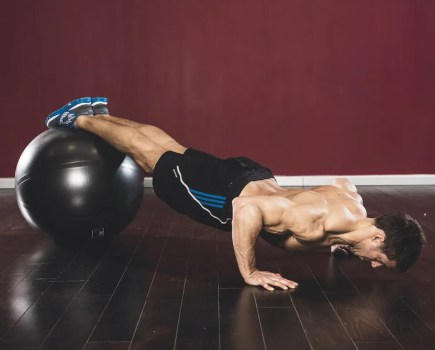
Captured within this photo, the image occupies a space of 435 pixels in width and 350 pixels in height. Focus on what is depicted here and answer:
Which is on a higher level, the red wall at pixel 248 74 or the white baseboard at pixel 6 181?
the red wall at pixel 248 74

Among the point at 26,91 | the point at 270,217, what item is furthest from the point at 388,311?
the point at 26,91

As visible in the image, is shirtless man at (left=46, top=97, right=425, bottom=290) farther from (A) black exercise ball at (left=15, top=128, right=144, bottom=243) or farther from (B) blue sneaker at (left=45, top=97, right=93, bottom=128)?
(A) black exercise ball at (left=15, top=128, right=144, bottom=243)

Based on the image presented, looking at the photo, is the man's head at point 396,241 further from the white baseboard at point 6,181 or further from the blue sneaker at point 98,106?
the white baseboard at point 6,181

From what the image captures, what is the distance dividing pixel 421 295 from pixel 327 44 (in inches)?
139

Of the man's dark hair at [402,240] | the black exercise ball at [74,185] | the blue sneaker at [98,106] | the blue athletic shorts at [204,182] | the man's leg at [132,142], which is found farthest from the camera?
the blue sneaker at [98,106]

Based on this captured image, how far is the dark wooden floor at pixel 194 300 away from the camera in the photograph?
5.94 feet

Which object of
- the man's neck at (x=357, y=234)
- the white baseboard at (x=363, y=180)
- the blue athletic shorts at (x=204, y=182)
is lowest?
the white baseboard at (x=363, y=180)

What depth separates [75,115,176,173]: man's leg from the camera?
2801mm

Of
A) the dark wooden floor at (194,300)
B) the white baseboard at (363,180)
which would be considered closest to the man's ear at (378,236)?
the dark wooden floor at (194,300)

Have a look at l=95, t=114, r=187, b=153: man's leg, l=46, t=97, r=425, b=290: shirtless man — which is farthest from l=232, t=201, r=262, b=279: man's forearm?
l=95, t=114, r=187, b=153: man's leg

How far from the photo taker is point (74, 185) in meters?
2.62

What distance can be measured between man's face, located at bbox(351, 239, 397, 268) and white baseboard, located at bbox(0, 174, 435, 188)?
2984 mm

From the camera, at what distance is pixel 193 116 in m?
5.26

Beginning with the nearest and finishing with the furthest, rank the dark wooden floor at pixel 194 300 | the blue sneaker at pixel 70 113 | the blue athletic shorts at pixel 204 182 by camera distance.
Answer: the dark wooden floor at pixel 194 300 → the blue athletic shorts at pixel 204 182 → the blue sneaker at pixel 70 113
